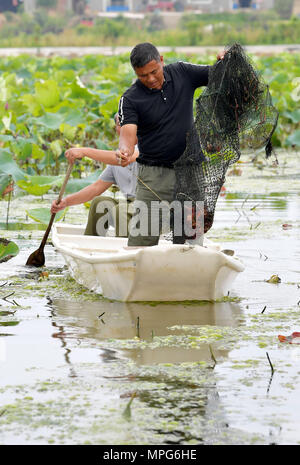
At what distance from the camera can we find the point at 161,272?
16.8 ft

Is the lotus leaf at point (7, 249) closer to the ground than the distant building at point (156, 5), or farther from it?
farther from it

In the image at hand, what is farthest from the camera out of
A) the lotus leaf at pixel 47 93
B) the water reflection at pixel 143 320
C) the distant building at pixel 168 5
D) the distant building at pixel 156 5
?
the distant building at pixel 168 5

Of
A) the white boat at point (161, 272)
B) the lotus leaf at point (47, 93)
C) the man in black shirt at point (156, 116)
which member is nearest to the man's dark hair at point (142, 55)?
the man in black shirt at point (156, 116)

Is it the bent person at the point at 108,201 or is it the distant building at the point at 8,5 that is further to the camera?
the distant building at the point at 8,5

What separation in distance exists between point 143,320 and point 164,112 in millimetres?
1026

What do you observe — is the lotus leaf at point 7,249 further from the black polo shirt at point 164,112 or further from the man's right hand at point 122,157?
the man's right hand at point 122,157

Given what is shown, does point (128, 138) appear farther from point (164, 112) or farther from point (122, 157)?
point (164, 112)

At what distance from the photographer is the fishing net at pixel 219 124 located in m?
5.05

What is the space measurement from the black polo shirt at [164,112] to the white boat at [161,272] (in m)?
0.47

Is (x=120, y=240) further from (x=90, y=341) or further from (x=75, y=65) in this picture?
(x=75, y=65)

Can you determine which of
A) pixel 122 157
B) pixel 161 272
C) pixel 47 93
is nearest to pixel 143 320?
pixel 161 272

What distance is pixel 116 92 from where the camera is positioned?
45.0 ft
